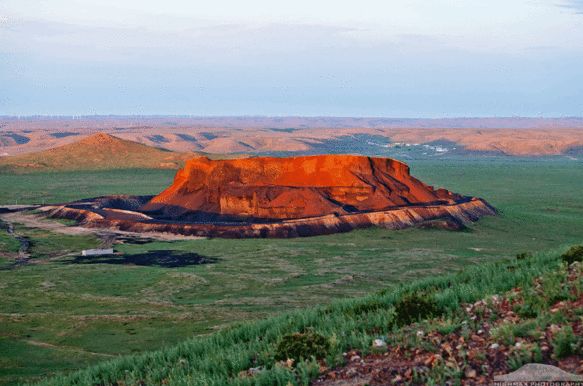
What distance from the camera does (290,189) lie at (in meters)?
100

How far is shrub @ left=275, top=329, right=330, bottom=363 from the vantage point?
1240cm

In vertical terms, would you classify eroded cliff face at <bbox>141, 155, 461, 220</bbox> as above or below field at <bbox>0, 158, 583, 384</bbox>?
above

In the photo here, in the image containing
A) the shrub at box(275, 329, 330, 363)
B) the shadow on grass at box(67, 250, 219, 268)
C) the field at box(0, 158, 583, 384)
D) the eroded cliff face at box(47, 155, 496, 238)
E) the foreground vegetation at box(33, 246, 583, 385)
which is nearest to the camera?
the foreground vegetation at box(33, 246, 583, 385)

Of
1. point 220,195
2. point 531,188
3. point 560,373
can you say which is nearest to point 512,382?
point 560,373

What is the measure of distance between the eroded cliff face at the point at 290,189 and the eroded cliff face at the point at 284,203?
0.14 meters

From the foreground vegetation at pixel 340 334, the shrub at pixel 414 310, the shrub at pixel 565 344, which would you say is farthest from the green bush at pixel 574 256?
the shrub at pixel 565 344

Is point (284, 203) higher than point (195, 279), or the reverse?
point (284, 203)

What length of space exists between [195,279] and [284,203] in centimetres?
4070

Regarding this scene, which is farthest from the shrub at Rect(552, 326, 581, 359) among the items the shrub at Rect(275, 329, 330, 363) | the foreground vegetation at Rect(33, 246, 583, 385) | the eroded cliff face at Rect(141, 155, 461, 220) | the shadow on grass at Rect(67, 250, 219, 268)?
the eroded cliff face at Rect(141, 155, 461, 220)

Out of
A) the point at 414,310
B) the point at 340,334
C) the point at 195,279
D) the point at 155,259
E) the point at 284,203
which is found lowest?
the point at 155,259

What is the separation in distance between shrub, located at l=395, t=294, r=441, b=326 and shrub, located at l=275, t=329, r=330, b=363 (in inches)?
75.2

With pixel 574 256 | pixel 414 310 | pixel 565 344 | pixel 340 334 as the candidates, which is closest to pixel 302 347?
pixel 340 334

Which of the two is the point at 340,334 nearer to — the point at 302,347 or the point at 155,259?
the point at 302,347

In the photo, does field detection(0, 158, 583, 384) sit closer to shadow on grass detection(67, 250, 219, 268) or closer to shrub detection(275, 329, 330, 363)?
shadow on grass detection(67, 250, 219, 268)
